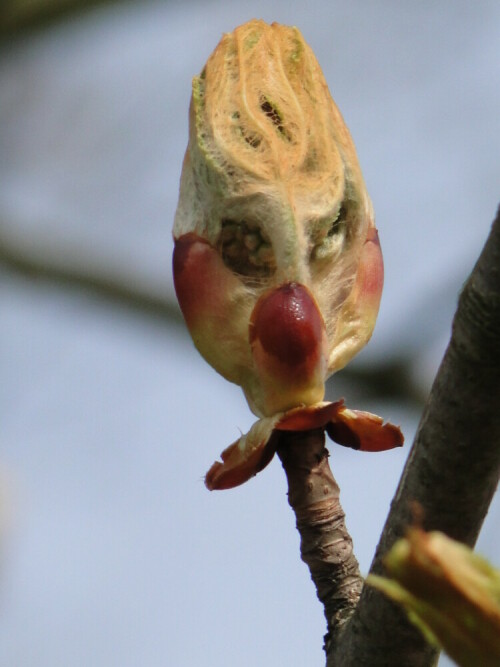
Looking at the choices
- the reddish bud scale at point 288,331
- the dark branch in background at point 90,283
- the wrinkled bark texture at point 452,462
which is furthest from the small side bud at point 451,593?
the dark branch in background at point 90,283

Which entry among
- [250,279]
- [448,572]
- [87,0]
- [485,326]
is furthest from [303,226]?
[87,0]

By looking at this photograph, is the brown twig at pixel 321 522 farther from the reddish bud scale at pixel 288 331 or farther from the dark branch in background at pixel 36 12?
the dark branch in background at pixel 36 12

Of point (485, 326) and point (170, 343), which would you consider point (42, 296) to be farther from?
point (485, 326)

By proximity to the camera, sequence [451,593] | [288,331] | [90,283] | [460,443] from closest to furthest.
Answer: [451,593], [460,443], [288,331], [90,283]

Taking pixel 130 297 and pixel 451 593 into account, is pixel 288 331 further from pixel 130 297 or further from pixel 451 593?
pixel 130 297

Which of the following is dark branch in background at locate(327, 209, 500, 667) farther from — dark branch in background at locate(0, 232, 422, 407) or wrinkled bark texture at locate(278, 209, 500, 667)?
dark branch in background at locate(0, 232, 422, 407)

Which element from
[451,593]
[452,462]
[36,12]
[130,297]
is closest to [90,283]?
[130,297]

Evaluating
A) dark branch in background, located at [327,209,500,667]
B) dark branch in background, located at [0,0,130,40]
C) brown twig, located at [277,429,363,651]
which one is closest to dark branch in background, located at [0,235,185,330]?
dark branch in background, located at [0,0,130,40]
